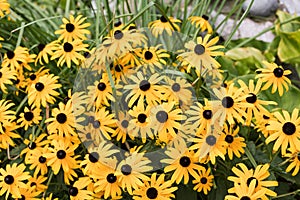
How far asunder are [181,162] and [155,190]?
91 mm

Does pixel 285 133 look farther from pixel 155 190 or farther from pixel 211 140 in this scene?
pixel 155 190

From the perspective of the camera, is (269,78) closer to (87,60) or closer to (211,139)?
(211,139)

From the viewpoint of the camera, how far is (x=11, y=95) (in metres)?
1.76

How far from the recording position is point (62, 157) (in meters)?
1.34

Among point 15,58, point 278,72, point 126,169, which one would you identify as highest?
point 15,58

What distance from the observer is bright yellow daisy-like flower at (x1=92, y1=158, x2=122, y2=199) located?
1.26 m

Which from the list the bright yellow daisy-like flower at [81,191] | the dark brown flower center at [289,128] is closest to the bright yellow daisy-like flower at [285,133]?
the dark brown flower center at [289,128]

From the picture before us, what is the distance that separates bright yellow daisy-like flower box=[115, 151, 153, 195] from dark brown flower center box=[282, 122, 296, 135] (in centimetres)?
32

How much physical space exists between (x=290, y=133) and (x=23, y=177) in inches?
25.6

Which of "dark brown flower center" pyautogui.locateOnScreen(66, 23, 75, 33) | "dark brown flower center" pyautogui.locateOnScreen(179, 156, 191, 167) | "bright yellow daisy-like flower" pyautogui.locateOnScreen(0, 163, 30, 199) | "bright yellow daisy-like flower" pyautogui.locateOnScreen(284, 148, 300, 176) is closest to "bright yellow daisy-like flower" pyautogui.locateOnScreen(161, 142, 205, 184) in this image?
"dark brown flower center" pyautogui.locateOnScreen(179, 156, 191, 167)

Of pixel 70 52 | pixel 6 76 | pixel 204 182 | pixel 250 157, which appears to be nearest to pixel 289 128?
pixel 250 157

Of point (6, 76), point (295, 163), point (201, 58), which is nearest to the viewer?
point (295, 163)

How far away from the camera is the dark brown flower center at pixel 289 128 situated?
4.09ft

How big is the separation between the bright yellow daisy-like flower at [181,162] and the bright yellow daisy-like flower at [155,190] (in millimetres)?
25
